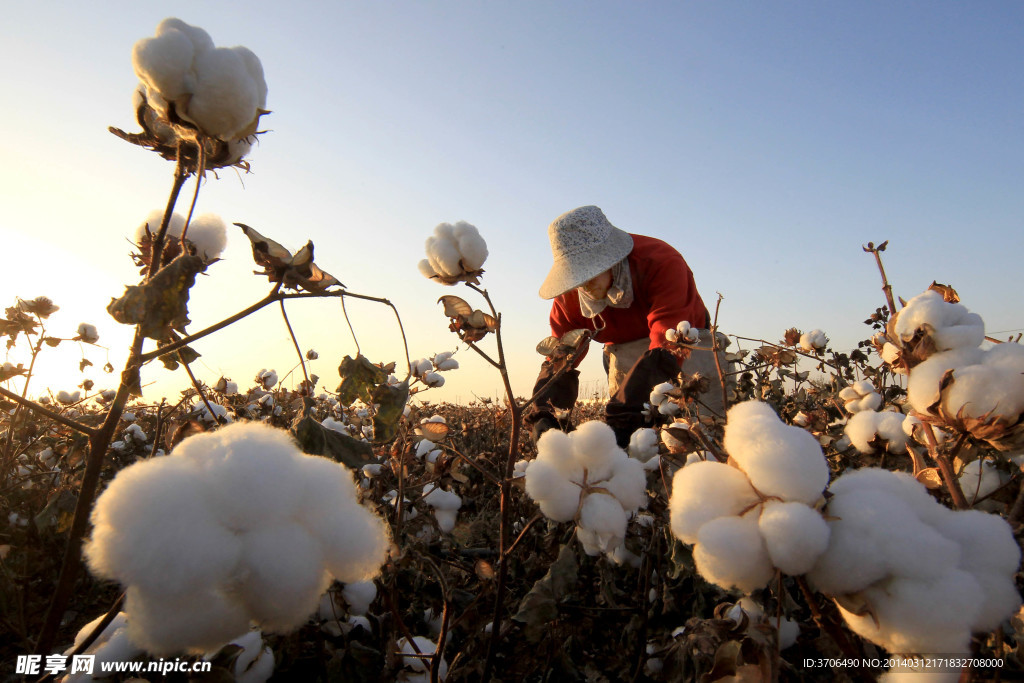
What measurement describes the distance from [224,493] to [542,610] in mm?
817

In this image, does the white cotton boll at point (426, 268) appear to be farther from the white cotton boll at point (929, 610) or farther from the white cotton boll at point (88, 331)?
the white cotton boll at point (88, 331)

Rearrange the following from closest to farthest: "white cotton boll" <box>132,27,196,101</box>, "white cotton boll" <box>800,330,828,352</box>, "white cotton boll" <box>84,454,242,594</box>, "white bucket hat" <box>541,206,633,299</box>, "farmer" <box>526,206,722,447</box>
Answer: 1. "white cotton boll" <box>84,454,242,594</box>
2. "white cotton boll" <box>132,27,196,101</box>
3. "white cotton boll" <box>800,330,828,352</box>
4. "farmer" <box>526,206,722,447</box>
5. "white bucket hat" <box>541,206,633,299</box>

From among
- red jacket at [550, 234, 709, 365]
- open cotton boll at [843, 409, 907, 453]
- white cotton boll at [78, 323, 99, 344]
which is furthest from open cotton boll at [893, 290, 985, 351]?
white cotton boll at [78, 323, 99, 344]

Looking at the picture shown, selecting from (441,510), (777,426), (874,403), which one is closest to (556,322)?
(441,510)

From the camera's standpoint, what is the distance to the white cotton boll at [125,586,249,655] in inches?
26.2

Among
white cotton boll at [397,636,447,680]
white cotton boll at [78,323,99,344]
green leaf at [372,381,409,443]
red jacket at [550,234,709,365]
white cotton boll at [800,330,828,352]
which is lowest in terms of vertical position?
Answer: white cotton boll at [397,636,447,680]

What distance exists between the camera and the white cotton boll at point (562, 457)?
3.91 feet

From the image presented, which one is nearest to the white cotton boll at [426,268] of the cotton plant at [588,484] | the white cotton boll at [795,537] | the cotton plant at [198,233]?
the cotton plant at [198,233]

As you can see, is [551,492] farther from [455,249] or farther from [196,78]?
[196,78]

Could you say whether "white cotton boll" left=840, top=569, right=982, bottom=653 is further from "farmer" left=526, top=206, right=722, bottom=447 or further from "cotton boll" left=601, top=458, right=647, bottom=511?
"farmer" left=526, top=206, right=722, bottom=447

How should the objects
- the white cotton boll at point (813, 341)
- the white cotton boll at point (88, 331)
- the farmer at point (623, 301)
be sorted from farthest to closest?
the farmer at point (623, 301), the white cotton boll at point (813, 341), the white cotton boll at point (88, 331)

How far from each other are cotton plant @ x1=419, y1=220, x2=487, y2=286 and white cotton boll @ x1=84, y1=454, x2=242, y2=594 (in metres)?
1.11

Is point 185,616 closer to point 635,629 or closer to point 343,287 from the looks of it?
point 343,287

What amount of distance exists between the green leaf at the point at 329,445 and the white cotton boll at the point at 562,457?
0.38 meters
